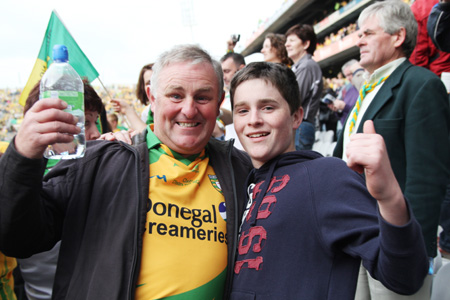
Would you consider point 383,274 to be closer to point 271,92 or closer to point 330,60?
point 271,92

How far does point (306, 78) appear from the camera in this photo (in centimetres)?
389

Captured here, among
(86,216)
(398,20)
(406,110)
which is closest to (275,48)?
(398,20)

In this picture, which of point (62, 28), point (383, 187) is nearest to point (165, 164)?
point (383, 187)

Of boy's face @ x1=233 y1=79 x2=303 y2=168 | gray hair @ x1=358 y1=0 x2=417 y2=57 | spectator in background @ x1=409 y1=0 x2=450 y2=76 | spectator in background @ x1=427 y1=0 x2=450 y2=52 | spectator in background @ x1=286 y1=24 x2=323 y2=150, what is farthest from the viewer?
spectator in background @ x1=286 y1=24 x2=323 y2=150

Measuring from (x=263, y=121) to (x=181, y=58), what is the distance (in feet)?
1.74

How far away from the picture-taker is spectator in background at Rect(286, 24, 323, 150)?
376 cm

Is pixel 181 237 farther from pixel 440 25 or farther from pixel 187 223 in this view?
pixel 440 25

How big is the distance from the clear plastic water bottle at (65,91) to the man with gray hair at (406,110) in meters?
1.68

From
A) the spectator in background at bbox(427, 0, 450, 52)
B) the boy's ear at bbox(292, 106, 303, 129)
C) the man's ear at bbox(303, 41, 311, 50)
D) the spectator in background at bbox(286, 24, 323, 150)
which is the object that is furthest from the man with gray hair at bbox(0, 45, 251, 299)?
the man's ear at bbox(303, 41, 311, 50)

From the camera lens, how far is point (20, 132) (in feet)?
3.80

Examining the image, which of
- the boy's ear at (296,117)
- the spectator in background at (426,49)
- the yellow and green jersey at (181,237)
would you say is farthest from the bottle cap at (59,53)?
the spectator in background at (426,49)

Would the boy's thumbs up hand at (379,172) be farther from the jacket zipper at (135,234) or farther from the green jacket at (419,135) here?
the green jacket at (419,135)

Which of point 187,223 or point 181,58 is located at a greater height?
point 181,58

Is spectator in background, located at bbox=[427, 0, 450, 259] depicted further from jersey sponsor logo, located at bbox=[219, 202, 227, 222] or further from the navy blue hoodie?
jersey sponsor logo, located at bbox=[219, 202, 227, 222]
